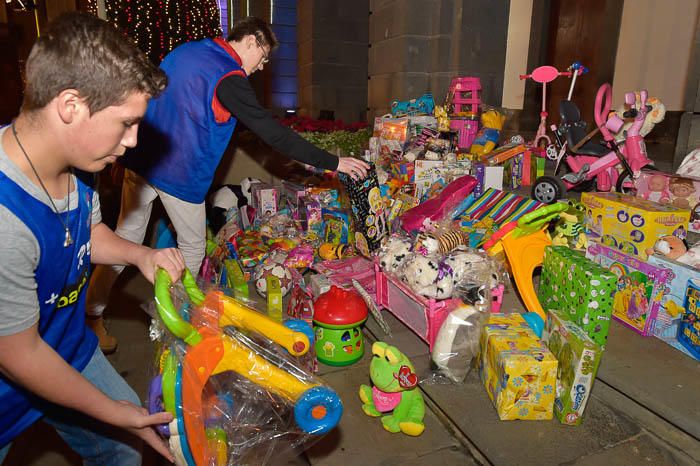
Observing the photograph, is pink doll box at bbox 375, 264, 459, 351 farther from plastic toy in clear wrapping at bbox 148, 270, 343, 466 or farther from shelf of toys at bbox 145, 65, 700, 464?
plastic toy in clear wrapping at bbox 148, 270, 343, 466

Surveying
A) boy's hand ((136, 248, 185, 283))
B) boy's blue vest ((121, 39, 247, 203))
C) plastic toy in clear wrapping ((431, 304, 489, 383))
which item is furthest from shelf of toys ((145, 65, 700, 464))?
boy's blue vest ((121, 39, 247, 203))

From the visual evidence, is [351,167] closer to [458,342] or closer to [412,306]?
[412,306]

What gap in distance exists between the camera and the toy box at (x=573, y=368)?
2.03 m

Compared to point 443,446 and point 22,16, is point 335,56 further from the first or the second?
point 22,16

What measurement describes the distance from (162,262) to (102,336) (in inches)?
76.0

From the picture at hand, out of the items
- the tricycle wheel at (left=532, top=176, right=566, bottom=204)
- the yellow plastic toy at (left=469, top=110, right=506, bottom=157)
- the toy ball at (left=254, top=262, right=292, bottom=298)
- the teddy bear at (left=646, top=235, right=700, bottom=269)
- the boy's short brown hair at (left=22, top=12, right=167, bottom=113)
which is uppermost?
the boy's short brown hair at (left=22, top=12, right=167, bottom=113)

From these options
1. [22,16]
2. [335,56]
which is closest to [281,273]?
[335,56]

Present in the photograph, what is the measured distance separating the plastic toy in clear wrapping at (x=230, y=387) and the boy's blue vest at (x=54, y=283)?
0.23 metres

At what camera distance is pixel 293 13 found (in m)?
9.91

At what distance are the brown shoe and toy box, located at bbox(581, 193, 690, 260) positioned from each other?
125 inches

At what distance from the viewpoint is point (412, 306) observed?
2.75m

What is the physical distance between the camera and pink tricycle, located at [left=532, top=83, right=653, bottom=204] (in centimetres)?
383

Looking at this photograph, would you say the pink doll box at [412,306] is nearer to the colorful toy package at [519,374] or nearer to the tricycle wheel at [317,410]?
the colorful toy package at [519,374]

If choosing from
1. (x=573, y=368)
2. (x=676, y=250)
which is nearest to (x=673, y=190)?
(x=676, y=250)
